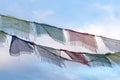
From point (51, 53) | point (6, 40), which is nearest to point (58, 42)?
point (51, 53)

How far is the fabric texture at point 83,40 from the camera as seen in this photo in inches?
363

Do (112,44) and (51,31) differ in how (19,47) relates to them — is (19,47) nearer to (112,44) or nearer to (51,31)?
(51,31)

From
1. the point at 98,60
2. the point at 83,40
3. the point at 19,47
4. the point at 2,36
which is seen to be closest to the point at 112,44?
the point at 98,60

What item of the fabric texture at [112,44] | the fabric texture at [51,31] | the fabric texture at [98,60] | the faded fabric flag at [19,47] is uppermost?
the fabric texture at [51,31]

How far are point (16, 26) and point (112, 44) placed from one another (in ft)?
10.1

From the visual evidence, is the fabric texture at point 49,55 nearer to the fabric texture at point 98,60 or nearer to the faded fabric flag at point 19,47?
the faded fabric flag at point 19,47

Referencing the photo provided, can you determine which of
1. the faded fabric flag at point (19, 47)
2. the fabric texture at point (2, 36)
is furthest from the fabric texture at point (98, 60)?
the fabric texture at point (2, 36)

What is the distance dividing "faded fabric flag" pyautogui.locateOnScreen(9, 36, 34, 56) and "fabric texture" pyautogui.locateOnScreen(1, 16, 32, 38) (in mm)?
221

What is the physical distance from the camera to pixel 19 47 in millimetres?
9141

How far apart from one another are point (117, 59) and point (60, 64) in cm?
180

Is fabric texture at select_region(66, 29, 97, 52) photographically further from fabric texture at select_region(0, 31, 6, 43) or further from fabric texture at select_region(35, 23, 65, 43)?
fabric texture at select_region(0, 31, 6, 43)

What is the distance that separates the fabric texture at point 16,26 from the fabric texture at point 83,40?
4.34 ft

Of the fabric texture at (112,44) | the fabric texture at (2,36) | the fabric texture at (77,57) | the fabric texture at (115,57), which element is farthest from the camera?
the fabric texture at (112,44)

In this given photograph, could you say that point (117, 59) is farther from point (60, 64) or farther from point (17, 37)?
point (17, 37)
